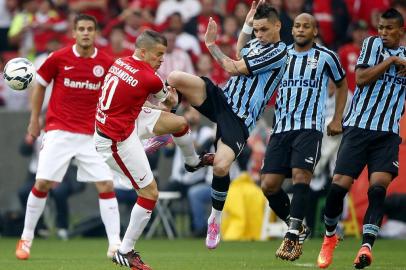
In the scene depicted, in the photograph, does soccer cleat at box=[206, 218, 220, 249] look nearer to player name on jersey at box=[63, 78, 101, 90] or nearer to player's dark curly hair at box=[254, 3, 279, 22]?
player's dark curly hair at box=[254, 3, 279, 22]

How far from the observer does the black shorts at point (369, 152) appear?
12.0 meters

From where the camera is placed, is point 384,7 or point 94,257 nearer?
point 94,257

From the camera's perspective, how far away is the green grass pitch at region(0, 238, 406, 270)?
12.6m

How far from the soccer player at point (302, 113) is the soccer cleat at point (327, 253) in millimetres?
275

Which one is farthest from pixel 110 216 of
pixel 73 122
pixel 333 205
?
pixel 333 205

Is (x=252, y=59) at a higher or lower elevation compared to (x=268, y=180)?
higher

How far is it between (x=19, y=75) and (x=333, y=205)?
368cm

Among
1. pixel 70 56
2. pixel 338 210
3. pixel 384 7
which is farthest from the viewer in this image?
pixel 384 7

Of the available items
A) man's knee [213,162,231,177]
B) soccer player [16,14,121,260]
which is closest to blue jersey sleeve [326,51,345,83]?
man's knee [213,162,231,177]

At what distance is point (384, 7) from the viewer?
21250 millimetres

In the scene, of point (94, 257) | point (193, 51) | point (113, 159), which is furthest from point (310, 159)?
point (193, 51)

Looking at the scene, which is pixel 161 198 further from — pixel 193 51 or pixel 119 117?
pixel 119 117

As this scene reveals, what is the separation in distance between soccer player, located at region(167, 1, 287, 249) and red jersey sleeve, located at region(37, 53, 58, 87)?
7.46 feet

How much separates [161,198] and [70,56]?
493 centimetres
